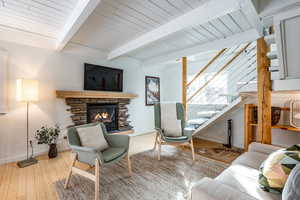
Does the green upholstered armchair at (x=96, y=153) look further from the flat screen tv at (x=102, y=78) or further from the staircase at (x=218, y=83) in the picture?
the staircase at (x=218, y=83)

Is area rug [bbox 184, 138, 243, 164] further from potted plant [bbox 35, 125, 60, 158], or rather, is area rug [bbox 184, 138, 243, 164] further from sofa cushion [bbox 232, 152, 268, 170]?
potted plant [bbox 35, 125, 60, 158]

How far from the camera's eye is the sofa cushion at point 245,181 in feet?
3.44

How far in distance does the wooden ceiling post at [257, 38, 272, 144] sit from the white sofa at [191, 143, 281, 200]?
0.61 meters

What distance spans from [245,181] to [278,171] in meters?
0.29

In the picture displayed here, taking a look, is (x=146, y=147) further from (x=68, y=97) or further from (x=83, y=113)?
(x=68, y=97)

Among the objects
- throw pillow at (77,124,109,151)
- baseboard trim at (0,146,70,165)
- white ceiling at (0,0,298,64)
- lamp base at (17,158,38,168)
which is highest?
white ceiling at (0,0,298,64)

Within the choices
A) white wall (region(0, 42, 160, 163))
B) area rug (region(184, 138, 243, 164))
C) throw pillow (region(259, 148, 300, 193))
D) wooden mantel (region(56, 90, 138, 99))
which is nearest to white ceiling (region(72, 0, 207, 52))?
white wall (region(0, 42, 160, 163))

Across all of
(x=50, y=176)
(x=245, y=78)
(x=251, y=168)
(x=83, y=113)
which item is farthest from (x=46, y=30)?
(x=245, y=78)

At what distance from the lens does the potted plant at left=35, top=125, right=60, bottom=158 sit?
8.81 ft

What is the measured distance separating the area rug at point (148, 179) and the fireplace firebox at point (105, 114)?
1.34 metres

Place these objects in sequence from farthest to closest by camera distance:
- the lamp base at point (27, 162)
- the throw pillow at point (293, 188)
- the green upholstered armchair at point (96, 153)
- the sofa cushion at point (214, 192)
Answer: the lamp base at point (27, 162), the green upholstered armchair at point (96, 153), the sofa cushion at point (214, 192), the throw pillow at point (293, 188)

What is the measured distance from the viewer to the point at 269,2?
1612 millimetres

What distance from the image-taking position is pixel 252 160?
1631 millimetres

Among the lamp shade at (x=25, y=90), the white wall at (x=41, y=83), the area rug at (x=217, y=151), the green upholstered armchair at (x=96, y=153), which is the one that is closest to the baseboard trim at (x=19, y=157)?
the white wall at (x=41, y=83)
